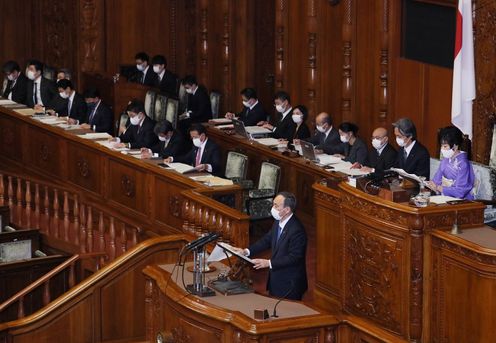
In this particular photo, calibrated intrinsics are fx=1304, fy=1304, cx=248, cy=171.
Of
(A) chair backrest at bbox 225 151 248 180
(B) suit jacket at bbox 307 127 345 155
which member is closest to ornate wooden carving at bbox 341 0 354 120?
(B) suit jacket at bbox 307 127 345 155

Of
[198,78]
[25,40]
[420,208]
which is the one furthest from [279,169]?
[25,40]

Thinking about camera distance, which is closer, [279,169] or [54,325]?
[54,325]

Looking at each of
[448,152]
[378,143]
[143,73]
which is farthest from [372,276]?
[143,73]

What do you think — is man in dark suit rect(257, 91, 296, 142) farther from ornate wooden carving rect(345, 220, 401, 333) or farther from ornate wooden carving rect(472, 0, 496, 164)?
ornate wooden carving rect(345, 220, 401, 333)

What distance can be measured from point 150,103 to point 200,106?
0.77 metres

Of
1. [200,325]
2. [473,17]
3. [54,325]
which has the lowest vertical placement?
[54,325]

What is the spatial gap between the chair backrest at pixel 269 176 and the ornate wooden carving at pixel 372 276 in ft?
13.5

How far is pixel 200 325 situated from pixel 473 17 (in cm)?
568

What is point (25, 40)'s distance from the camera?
20922mm

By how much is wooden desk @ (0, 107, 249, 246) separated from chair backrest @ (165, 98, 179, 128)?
2.08 m

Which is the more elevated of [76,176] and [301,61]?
[301,61]

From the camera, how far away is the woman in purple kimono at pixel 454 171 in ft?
34.3

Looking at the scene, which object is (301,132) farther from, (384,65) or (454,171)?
(454,171)

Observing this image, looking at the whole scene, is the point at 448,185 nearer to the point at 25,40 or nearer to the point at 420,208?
the point at 420,208
